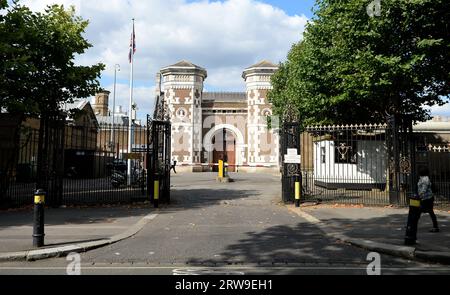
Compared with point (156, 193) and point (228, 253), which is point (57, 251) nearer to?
point (228, 253)

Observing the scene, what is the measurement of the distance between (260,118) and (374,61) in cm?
3116

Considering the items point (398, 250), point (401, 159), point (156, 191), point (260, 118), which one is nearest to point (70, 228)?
Answer: point (156, 191)

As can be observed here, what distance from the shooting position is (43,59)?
1383 cm

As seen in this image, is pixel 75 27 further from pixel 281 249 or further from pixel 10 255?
pixel 281 249

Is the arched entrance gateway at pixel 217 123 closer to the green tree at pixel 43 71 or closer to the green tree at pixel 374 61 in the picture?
the green tree at pixel 374 61

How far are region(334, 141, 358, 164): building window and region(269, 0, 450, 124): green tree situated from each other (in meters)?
1.69

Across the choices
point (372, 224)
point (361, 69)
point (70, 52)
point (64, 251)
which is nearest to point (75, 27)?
point (70, 52)

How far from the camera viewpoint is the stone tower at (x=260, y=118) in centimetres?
4475

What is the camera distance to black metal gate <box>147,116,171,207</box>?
576 inches

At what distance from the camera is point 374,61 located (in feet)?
46.3

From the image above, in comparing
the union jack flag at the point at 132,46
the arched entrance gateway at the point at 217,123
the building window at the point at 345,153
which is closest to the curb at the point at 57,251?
the building window at the point at 345,153

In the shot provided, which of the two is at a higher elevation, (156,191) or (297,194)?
(156,191)

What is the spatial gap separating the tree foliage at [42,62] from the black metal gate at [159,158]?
284 cm

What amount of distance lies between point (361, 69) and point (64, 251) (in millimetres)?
12428
